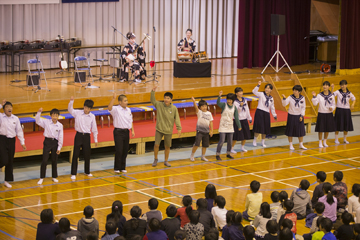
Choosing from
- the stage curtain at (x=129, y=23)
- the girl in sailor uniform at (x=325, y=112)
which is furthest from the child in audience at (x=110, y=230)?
the stage curtain at (x=129, y=23)

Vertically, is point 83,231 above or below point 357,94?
below

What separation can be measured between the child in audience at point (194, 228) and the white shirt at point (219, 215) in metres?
0.71

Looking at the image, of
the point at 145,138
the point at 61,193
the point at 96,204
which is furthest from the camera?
the point at 145,138

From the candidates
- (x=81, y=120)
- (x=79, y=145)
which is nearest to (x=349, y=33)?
(x=81, y=120)

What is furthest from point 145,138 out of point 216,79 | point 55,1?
point 55,1

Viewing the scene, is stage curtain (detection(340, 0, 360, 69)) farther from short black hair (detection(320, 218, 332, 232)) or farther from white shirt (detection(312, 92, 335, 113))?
short black hair (detection(320, 218, 332, 232))

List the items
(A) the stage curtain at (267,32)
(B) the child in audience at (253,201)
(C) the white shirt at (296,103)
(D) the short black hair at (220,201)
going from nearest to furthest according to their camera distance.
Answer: (D) the short black hair at (220,201), (B) the child in audience at (253,201), (C) the white shirt at (296,103), (A) the stage curtain at (267,32)

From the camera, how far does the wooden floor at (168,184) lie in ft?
23.7

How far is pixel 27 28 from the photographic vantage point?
15.4 metres

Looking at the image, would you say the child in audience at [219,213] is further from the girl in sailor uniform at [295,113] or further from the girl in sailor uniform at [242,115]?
the girl in sailor uniform at [295,113]

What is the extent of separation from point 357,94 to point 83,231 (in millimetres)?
12067

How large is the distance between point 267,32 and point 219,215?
12.3 m

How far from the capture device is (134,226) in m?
5.41

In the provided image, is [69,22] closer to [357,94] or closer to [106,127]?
[106,127]
